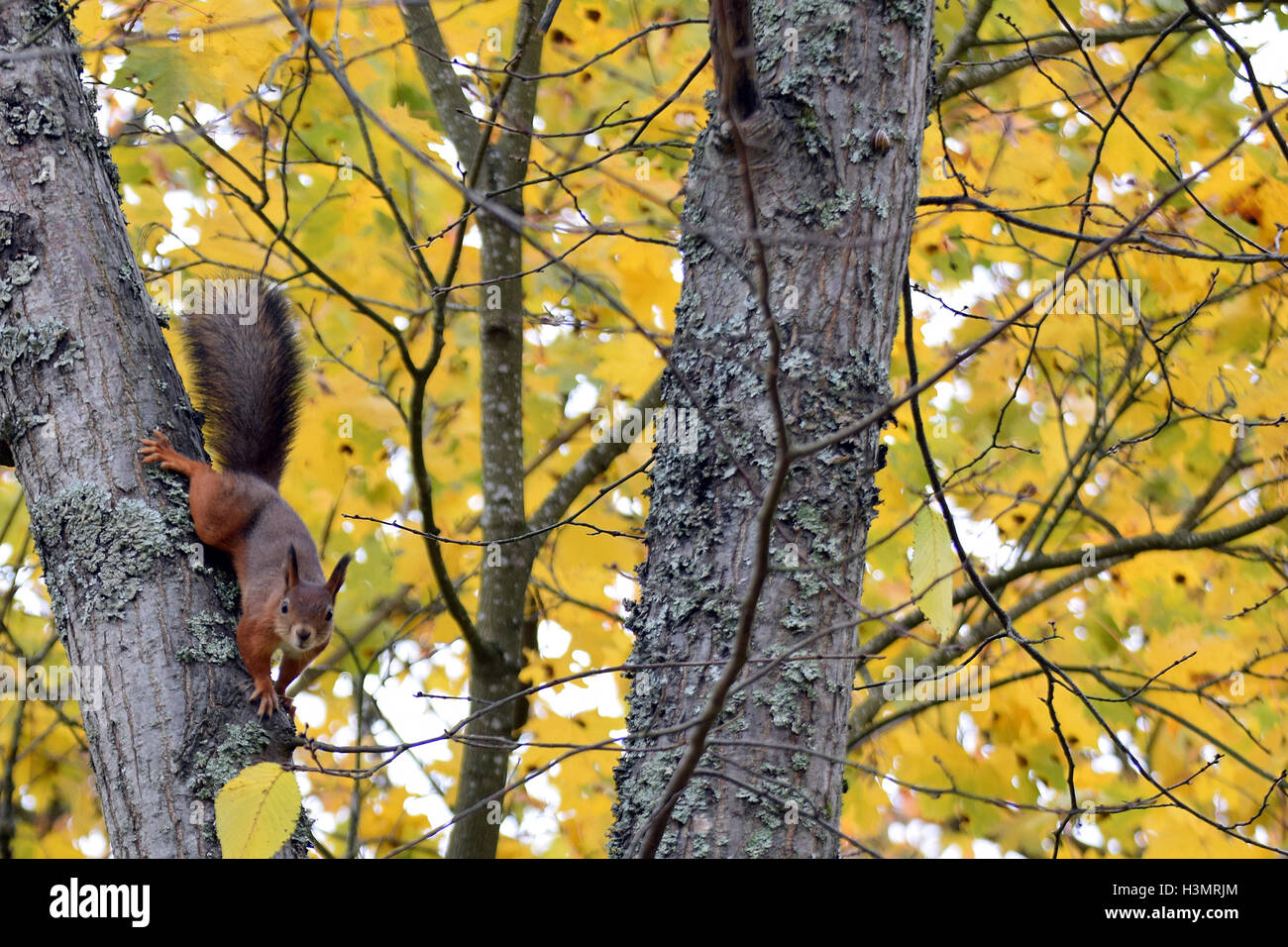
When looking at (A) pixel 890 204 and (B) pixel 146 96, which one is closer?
(A) pixel 890 204

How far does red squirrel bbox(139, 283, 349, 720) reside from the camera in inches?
119

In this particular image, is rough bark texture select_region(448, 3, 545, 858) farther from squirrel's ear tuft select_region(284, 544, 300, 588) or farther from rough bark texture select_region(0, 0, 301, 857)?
rough bark texture select_region(0, 0, 301, 857)

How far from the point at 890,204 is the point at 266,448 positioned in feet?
7.06

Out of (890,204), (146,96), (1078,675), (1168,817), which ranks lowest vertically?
(1168,817)

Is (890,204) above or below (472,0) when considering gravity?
below

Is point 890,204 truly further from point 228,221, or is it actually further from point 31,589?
point 31,589

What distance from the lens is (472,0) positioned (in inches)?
140

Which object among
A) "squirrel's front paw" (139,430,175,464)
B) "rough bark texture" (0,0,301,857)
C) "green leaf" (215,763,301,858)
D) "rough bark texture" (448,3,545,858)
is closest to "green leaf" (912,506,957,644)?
"green leaf" (215,763,301,858)

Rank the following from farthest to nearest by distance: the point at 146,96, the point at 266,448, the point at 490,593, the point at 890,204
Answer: the point at 490,593
the point at 266,448
the point at 146,96
the point at 890,204

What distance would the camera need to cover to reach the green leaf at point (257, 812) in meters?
1.63

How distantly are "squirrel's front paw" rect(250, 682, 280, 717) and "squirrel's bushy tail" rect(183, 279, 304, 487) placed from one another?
1.29 m

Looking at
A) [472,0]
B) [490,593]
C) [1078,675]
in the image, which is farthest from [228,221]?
[1078,675]
